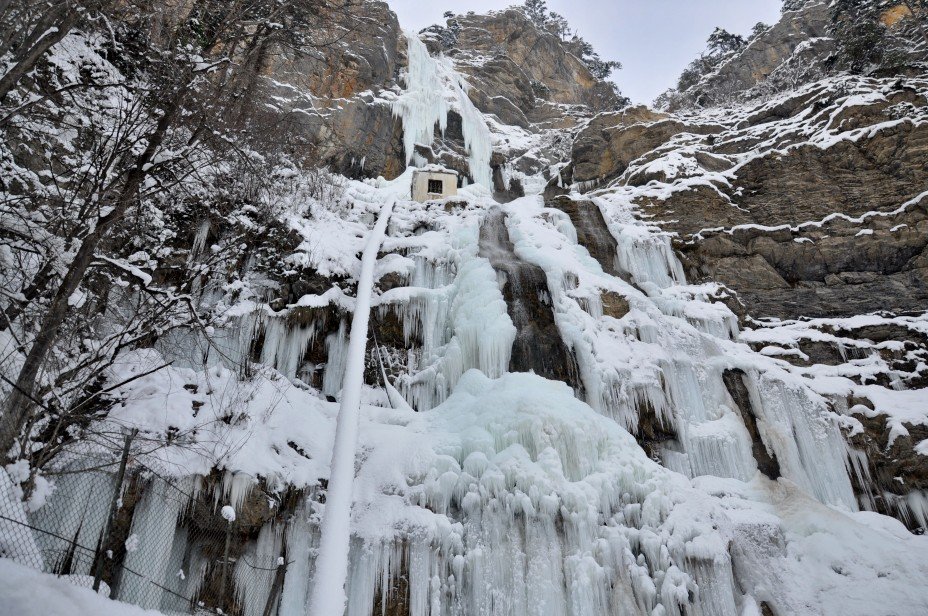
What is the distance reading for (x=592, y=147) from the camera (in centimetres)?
1905

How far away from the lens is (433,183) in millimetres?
18203

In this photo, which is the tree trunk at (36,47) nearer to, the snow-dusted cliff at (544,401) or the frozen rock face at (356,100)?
the snow-dusted cliff at (544,401)

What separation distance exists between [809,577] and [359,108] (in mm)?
18926

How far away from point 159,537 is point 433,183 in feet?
48.1

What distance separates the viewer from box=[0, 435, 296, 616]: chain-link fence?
4688 millimetres

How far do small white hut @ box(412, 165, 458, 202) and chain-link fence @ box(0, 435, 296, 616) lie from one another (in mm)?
13378

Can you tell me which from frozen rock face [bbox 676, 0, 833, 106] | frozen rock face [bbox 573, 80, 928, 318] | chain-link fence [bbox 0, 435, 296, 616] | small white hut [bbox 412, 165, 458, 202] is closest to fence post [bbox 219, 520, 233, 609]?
chain-link fence [bbox 0, 435, 296, 616]

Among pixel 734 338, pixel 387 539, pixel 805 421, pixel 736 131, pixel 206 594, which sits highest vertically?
pixel 736 131

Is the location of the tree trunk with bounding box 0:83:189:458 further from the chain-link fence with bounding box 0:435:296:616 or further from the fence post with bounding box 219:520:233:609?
the fence post with bounding box 219:520:233:609

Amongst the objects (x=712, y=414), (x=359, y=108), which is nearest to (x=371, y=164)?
(x=359, y=108)

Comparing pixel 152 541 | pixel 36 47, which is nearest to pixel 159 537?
pixel 152 541

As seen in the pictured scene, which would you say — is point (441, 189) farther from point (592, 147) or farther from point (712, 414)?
point (712, 414)

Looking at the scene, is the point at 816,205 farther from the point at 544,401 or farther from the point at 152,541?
the point at 152,541

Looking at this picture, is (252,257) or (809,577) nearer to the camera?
(809,577)
